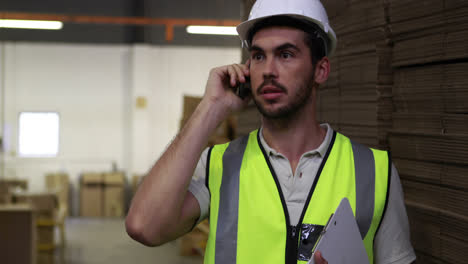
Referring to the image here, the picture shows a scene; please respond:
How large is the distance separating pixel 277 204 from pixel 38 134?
1172 cm

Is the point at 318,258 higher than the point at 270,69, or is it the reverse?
the point at 270,69

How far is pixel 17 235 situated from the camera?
5.52m

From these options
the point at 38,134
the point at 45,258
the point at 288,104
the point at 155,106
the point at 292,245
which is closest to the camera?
the point at 292,245

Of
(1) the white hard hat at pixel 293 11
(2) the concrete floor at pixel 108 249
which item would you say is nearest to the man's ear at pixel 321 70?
(1) the white hard hat at pixel 293 11

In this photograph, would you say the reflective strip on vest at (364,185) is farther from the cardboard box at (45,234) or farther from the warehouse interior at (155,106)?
the cardboard box at (45,234)

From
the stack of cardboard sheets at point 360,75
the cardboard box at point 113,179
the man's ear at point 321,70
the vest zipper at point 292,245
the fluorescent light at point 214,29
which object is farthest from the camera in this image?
the cardboard box at point 113,179

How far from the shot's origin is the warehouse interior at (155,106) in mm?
1791

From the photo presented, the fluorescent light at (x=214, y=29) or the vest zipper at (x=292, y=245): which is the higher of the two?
the fluorescent light at (x=214, y=29)

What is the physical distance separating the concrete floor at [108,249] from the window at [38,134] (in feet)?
7.37

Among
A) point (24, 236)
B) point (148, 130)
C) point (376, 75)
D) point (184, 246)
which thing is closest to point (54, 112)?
point (148, 130)

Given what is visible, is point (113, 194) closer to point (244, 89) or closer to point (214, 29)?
point (214, 29)

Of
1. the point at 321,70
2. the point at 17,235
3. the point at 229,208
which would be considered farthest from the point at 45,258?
the point at 321,70

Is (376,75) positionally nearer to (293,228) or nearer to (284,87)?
(284,87)

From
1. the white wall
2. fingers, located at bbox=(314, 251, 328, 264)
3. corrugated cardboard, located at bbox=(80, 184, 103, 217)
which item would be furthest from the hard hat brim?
corrugated cardboard, located at bbox=(80, 184, 103, 217)
